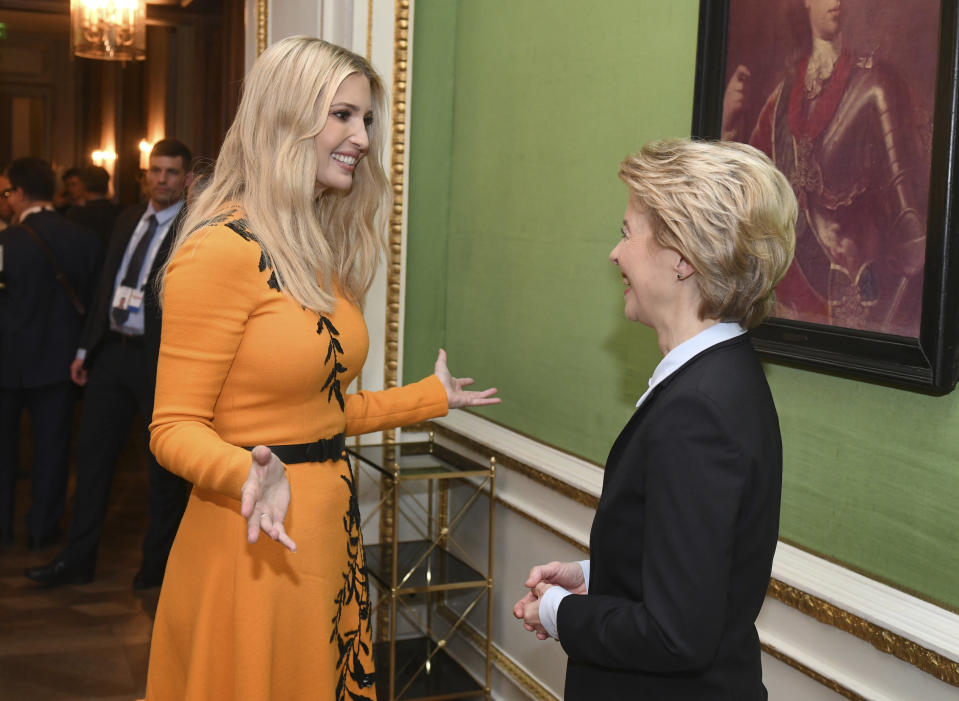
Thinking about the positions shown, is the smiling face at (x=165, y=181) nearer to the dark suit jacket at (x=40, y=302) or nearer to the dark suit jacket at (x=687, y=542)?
the dark suit jacket at (x=40, y=302)

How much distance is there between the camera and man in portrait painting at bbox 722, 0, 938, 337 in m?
1.66

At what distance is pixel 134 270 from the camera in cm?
406

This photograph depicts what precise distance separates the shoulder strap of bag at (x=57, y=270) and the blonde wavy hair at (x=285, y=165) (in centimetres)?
317

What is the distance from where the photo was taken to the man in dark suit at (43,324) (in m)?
4.71

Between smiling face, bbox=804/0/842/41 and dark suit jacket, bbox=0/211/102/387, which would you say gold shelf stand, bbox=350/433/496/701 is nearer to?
smiling face, bbox=804/0/842/41

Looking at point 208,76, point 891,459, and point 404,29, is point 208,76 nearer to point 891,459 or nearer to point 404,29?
point 404,29

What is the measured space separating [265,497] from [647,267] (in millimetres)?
707

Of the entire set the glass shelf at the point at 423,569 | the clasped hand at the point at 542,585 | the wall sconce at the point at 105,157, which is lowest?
the glass shelf at the point at 423,569

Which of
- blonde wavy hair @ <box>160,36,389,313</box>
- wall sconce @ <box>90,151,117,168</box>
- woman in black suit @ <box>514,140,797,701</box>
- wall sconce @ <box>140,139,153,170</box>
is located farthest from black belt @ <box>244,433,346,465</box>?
wall sconce @ <box>90,151,117,168</box>

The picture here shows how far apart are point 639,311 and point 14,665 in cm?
306

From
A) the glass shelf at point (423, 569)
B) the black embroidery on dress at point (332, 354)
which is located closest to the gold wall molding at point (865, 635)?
the black embroidery on dress at point (332, 354)

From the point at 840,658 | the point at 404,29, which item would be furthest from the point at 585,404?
the point at 404,29

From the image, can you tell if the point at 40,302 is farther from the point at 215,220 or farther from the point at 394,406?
the point at 215,220

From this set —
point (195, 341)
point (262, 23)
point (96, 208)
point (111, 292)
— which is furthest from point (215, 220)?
point (96, 208)
